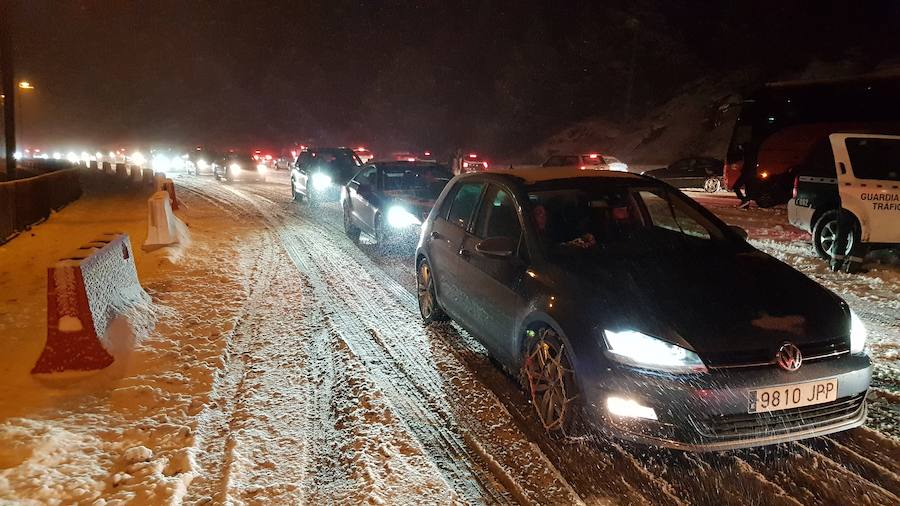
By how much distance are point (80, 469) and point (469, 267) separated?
3054 mm

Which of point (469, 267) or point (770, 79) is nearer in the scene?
point (469, 267)

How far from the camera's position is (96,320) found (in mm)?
5391

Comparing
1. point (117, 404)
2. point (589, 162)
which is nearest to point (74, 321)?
point (117, 404)

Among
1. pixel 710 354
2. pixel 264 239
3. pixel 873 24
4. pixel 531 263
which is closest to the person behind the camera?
pixel 710 354

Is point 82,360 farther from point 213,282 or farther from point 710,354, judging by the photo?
point 710,354

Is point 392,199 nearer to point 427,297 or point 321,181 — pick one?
point 427,297

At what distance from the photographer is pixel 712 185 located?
22.9 meters

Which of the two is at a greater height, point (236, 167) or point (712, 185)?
point (712, 185)

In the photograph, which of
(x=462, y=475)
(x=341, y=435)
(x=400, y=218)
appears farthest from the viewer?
(x=400, y=218)

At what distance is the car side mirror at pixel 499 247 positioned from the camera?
4727 millimetres

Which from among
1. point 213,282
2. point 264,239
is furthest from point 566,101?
point 213,282

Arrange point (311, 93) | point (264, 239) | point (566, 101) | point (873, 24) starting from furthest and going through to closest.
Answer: point (311, 93)
point (566, 101)
point (873, 24)
point (264, 239)

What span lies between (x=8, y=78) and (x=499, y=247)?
2047 centimetres

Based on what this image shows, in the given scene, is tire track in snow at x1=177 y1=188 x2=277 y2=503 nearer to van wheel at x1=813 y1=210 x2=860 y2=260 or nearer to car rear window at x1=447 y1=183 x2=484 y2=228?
car rear window at x1=447 y1=183 x2=484 y2=228
